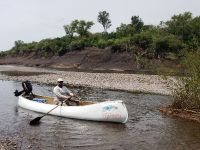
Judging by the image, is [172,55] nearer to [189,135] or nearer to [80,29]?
[80,29]

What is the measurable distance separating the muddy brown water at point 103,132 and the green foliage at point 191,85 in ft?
4.40

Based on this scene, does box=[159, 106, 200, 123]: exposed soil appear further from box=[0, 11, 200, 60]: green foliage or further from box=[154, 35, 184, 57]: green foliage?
box=[154, 35, 184, 57]: green foliage

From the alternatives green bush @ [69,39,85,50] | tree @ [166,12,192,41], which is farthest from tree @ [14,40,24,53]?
tree @ [166,12,192,41]

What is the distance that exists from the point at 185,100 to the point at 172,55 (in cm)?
4991

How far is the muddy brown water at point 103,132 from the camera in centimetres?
1625

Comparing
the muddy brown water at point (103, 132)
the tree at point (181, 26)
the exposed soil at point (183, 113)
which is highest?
the tree at point (181, 26)

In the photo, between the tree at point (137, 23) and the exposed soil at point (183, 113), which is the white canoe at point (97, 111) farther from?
the tree at point (137, 23)

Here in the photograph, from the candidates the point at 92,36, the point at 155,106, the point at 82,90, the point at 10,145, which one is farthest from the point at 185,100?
the point at 92,36

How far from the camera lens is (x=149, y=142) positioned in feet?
54.9

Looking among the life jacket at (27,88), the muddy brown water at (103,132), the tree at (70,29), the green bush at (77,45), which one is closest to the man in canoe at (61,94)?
the muddy brown water at (103,132)

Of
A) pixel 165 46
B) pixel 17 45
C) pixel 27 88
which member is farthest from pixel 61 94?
pixel 17 45

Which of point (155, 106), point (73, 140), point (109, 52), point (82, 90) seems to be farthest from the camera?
point (109, 52)

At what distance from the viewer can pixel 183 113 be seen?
22.8 meters

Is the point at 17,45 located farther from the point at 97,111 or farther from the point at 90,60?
the point at 97,111
